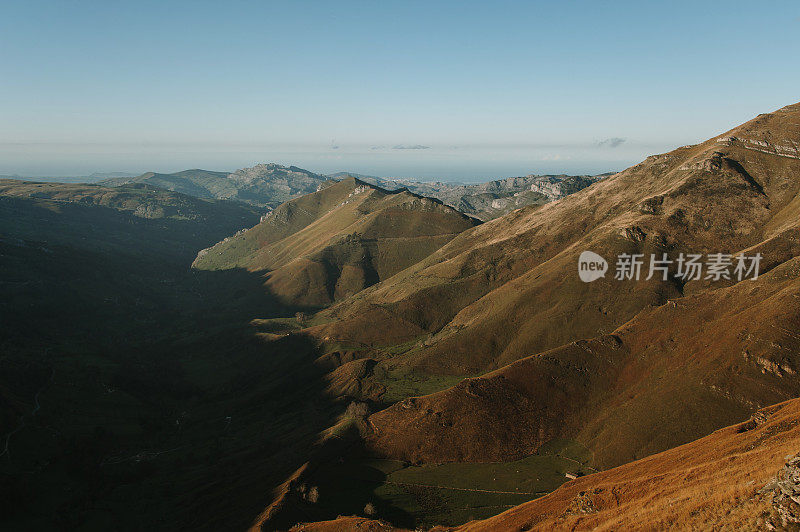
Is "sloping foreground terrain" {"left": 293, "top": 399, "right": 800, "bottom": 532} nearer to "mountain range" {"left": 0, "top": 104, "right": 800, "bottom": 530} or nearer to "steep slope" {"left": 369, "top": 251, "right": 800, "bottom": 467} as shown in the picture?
"mountain range" {"left": 0, "top": 104, "right": 800, "bottom": 530}

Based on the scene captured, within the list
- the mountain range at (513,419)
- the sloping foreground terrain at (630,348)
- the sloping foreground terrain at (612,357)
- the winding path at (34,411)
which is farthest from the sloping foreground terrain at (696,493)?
the winding path at (34,411)

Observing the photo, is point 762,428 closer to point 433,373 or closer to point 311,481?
point 311,481

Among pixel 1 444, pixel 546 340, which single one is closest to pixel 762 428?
pixel 546 340

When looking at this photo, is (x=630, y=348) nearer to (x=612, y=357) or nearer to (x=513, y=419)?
(x=612, y=357)

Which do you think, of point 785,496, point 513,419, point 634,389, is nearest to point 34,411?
point 513,419

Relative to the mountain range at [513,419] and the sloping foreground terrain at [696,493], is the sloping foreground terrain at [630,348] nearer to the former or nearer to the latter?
the mountain range at [513,419]
